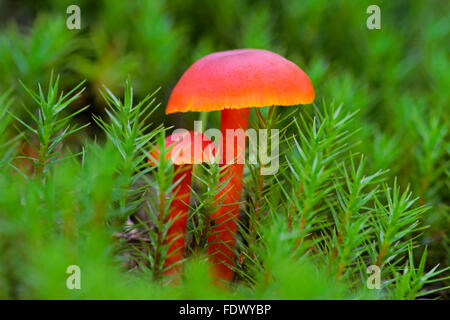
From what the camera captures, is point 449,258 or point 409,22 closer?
point 449,258

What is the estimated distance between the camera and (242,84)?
674 mm

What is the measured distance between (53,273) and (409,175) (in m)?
0.78

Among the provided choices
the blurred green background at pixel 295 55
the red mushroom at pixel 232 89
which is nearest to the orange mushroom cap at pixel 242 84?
the red mushroom at pixel 232 89

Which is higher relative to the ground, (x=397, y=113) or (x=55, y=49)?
(x=55, y=49)

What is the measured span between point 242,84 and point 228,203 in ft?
0.74

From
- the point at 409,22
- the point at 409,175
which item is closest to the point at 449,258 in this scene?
the point at 409,175

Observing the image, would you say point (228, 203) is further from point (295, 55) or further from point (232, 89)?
point (295, 55)

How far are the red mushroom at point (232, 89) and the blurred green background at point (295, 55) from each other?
265mm

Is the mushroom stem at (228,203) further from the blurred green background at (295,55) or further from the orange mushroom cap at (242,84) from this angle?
the blurred green background at (295,55)

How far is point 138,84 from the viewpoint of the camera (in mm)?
995

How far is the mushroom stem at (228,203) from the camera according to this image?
70 centimetres

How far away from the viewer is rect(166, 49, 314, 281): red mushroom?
2.20 feet

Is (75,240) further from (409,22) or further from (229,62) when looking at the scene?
(409,22)

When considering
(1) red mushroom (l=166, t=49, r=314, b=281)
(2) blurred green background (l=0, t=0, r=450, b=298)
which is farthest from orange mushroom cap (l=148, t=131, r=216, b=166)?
(2) blurred green background (l=0, t=0, r=450, b=298)
